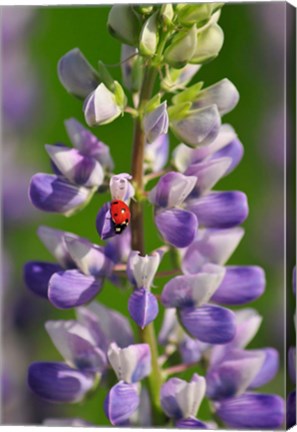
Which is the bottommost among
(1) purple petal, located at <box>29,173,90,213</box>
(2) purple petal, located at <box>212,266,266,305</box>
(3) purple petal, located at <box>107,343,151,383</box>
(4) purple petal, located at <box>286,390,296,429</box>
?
(4) purple petal, located at <box>286,390,296,429</box>

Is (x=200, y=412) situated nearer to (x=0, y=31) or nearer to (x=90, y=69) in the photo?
(x=90, y=69)

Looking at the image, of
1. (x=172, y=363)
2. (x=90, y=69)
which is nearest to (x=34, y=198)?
(x=90, y=69)

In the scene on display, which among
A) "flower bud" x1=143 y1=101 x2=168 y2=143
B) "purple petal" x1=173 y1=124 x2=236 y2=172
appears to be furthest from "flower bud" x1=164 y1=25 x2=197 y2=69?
"purple petal" x1=173 y1=124 x2=236 y2=172

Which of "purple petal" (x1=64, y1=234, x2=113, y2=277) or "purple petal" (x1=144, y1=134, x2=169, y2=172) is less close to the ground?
"purple petal" (x1=144, y1=134, x2=169, y2=172)

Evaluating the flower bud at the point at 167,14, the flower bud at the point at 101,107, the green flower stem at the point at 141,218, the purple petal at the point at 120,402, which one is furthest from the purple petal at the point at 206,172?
the purple petal at the point at 120,402

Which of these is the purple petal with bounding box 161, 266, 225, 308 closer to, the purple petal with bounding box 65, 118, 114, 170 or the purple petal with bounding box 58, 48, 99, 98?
the purple petal with bounding box 65, 118, 114, 170

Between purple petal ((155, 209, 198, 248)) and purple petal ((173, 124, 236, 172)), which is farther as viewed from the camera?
purple petal ((173, 124, 236, 172))

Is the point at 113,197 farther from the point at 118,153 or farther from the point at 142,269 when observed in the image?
→ the point at 118,153
